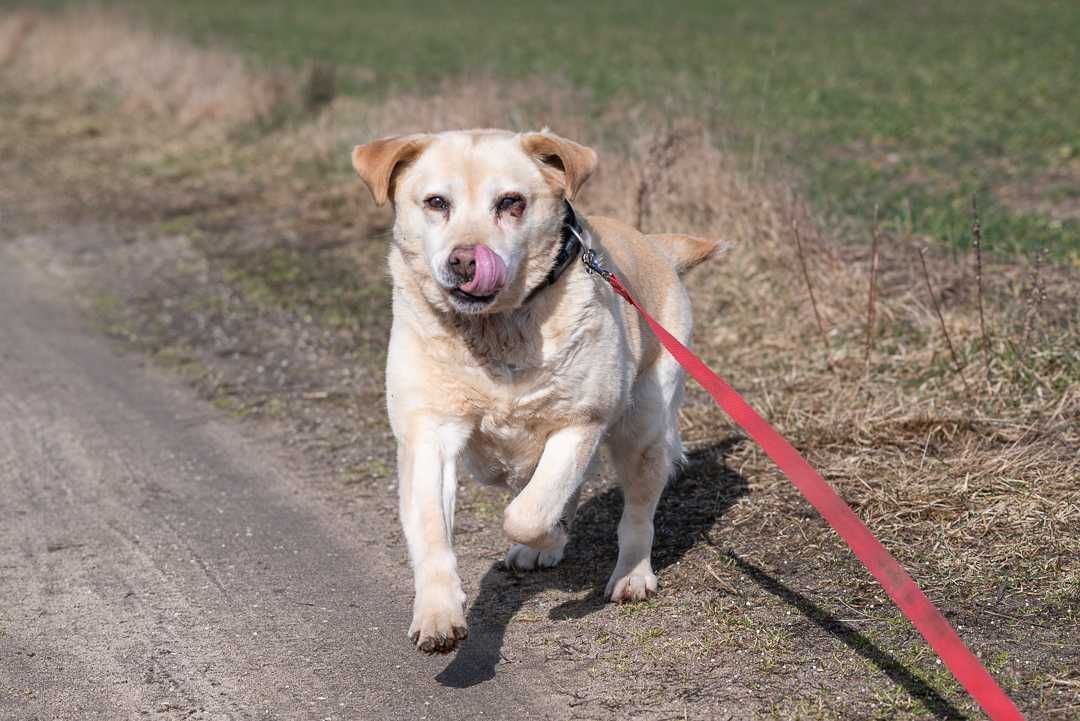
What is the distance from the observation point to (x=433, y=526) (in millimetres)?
4469

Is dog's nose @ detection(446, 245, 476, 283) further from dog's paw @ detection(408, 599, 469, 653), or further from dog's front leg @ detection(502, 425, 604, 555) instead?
dog's paw @ detection(408, 599, 469, 653)

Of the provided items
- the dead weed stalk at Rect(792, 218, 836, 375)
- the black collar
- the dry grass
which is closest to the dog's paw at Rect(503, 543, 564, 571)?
the black collar

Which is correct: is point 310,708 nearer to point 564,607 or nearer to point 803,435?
point 564,607

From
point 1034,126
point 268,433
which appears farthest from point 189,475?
point 1034,126

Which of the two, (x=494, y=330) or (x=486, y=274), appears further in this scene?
(x=494, y=330)

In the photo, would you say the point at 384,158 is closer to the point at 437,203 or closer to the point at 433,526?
the point at 437,203

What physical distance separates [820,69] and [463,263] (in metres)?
15.2

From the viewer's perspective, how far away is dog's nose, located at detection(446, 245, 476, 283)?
439 cm

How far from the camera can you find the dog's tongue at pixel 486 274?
4391 millimetres

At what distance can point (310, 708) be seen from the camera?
4383 millimetres

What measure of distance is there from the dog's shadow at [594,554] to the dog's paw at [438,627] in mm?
444

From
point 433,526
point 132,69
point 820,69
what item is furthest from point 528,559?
point 132,69

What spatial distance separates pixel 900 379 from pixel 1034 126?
7.21m

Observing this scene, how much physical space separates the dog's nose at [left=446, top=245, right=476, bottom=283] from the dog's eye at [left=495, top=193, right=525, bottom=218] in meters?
0.28
